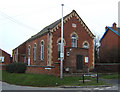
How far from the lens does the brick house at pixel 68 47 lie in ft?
77.3

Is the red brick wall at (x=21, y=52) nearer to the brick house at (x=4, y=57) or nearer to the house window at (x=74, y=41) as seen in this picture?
the brick house at (x=4, y=57)

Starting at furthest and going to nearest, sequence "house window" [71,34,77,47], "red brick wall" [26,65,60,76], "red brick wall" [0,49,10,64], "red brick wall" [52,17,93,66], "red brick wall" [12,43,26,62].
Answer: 1. "red brick wall" [0,49,10,64]
2. "red brick wall" [12,43,26,62]
3. "house window" [71,34,77,47]
4. "red brick wall" [52,17,93,66]
5. "red brick wall" [26,65,60,76]

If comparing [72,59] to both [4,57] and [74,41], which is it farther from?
[4,57]

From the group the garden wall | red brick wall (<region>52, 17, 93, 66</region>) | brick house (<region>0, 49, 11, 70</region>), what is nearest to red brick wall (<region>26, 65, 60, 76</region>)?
red brick wall (<region>52, 17, 93, 66</region>)

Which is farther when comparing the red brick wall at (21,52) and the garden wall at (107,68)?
the red brick wall at (21,52)

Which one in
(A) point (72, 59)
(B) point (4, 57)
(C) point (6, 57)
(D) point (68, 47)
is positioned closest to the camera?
(A) point (72, 59)

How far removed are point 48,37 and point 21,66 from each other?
719 cm

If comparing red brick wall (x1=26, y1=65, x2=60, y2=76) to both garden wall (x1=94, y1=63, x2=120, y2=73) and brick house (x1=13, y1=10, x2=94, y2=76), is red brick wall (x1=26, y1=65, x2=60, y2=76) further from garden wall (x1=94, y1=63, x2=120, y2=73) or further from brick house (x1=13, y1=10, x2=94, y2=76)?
garden wall (x1=94, y1=63, x2=120, y2=73)

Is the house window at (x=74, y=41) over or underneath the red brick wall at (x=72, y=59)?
over

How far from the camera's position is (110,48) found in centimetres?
2141

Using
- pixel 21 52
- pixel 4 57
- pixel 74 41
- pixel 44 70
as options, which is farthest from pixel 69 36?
pixel 4 57

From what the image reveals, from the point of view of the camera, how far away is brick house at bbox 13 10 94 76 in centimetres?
2355

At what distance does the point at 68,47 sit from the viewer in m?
24.0

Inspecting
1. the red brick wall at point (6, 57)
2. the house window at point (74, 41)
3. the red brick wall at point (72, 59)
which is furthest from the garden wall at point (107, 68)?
the red brick wall at point (6, 57)
